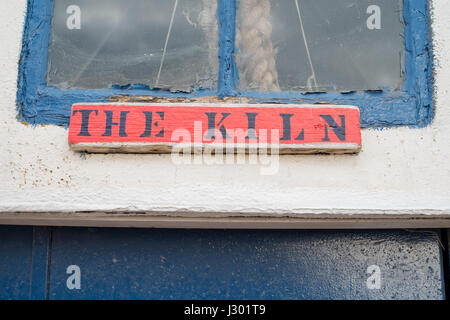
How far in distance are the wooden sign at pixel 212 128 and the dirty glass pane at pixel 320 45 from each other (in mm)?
221

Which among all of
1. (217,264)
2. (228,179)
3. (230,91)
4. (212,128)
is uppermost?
(230,91)

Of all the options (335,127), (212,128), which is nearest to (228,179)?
(212,128)

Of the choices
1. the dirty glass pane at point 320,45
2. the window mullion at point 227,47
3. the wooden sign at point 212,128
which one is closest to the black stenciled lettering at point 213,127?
the wooden sign at point 212,128

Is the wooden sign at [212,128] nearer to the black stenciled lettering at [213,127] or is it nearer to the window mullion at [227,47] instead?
the black stenciled lettering at [213,127]

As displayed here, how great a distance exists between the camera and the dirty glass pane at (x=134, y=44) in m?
2.10

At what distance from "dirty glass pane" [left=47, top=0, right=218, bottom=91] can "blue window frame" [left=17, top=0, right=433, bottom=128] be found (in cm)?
5

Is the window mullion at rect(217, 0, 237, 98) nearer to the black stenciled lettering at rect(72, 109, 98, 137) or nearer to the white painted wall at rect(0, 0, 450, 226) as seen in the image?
the white painted wall at rect(0, 0, 450, 226)

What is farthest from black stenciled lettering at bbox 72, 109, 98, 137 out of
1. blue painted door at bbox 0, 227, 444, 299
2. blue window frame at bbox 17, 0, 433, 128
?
blue painted door at bbox 0, 227, 444, 299

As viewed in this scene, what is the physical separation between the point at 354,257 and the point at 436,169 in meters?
0.65

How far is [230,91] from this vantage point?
6.71 feet

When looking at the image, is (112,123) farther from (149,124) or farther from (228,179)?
(228,179)

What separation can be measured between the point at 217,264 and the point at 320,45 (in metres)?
1.39

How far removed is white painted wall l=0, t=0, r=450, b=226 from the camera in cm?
187
